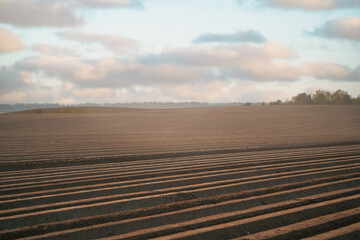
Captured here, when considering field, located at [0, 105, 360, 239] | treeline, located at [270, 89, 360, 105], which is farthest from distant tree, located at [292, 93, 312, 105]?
field, located at [0, 105, 360, 239]

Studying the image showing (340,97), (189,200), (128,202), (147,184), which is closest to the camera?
(128,202)

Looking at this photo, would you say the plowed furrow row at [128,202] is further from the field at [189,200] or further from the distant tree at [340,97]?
the distant tree at [340,97]

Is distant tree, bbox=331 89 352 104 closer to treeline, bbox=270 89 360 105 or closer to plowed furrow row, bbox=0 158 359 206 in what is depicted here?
treeline, bbox=270 89 360 105

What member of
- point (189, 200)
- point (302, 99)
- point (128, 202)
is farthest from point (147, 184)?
point (302, 99)

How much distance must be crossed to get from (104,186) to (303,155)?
5.21 m

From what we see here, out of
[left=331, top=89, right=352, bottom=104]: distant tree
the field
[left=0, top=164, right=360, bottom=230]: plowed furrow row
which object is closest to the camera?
the field

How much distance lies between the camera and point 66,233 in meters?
3.53

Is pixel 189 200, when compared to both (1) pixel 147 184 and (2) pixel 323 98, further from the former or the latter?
(2) pixel 323 98

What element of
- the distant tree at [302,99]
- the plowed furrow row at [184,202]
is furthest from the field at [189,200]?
the distant tree at [302,99]

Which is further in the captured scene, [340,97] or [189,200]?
[340,97]

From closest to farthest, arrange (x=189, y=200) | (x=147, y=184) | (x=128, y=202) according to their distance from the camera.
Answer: (x=128, y=202)
(x=189, y=200)
(x=147, y=184)

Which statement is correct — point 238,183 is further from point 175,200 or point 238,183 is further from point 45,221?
point 45,221

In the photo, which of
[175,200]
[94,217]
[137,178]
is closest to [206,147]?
[137,178]

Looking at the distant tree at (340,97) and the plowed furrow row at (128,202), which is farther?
the distant tree at (340,97)
